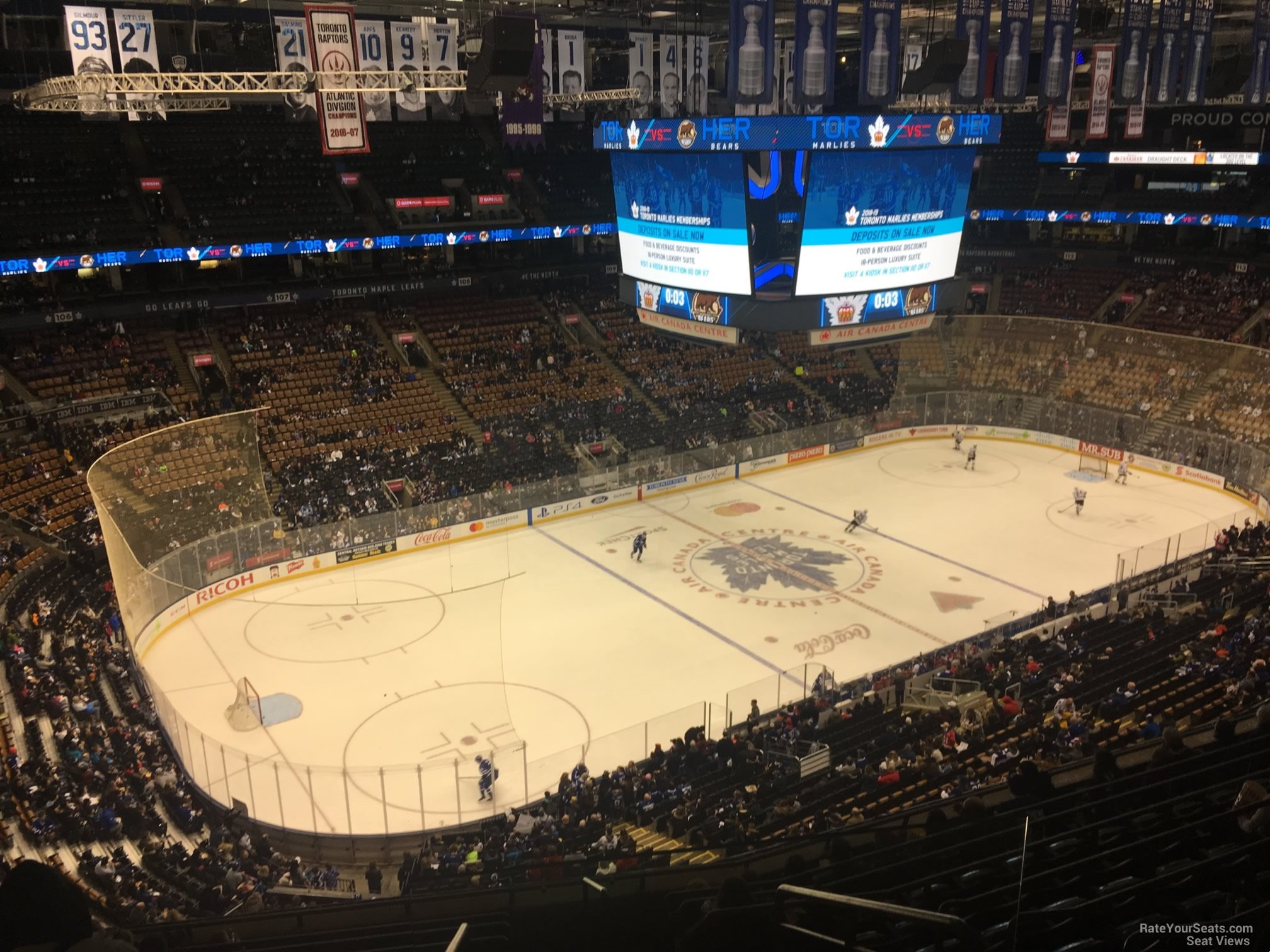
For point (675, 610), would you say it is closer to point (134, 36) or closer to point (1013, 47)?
point (1013, 47)

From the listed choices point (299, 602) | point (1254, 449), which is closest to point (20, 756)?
point (299, 602)

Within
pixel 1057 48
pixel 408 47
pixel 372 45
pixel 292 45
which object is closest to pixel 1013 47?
pixel 1057 48

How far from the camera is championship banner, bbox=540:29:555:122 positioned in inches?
1117

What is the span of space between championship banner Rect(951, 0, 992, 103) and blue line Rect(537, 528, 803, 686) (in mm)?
12715

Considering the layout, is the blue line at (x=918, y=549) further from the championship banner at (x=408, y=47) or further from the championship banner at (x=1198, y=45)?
the championship banner at (x=408, y=47)

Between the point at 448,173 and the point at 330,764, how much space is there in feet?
94.5

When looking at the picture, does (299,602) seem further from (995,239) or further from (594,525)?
(995,239)

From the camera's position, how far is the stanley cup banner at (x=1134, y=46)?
831 inches

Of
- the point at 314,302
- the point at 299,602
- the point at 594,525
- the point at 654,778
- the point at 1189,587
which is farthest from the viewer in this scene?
the point at 314,302

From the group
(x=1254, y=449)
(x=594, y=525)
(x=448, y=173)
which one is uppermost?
(x=448, y=173)

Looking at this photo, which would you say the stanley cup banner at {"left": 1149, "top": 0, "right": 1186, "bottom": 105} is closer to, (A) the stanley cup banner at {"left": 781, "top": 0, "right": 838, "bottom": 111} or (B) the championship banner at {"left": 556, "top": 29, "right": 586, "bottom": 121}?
(A) the stanley cup banner at {"left": 781, "top": 0, "right": 838, "bottom": 111}

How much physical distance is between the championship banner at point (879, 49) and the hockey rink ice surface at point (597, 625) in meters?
11.5

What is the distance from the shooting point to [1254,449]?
30938mm

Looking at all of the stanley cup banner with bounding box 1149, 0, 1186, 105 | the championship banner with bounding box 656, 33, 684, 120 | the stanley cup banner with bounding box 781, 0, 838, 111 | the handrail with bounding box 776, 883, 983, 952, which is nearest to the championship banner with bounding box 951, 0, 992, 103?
the stanley cup banner with bounding box 781, 0, 838, 111
